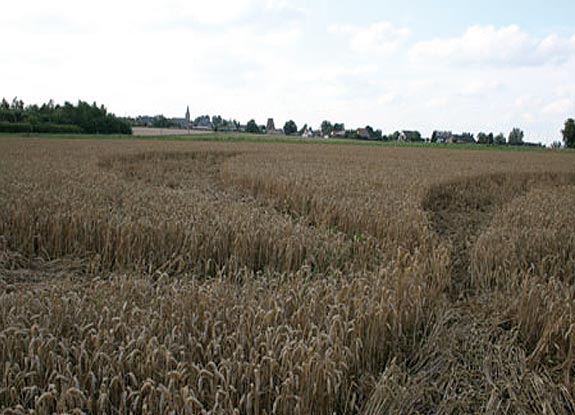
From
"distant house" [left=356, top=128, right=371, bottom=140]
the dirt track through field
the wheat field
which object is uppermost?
"distant house" [left=356, top=128, right=371, bottom=140]

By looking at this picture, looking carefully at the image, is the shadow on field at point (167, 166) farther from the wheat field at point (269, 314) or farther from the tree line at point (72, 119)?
the tree line at point (72, 119)

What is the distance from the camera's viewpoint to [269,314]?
10.5 ft

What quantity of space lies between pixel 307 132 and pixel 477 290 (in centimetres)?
12772

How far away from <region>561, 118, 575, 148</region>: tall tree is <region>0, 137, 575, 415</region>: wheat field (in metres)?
86.8

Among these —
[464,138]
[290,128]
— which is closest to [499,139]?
[464,138]

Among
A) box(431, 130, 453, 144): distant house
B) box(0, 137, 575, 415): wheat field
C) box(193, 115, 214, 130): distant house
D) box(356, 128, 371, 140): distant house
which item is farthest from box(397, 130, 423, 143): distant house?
box(0, 137, 575, 415): wheat field

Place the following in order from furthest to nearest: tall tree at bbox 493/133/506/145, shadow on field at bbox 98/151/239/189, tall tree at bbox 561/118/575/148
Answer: tall tree at bbox 493/133/506/145 → tall tree at bbox 561/118/575/148 → shadow on field at bbox 98/151/239/189

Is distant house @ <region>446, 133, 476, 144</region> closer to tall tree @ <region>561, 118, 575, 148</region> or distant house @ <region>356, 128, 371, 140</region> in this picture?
distant house @ <region>356, 128, 371, 140</region>

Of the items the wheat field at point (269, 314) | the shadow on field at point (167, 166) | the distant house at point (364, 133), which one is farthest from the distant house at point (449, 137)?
the wheat field at point (269, 314)

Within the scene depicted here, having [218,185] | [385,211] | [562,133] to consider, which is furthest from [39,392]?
→ [562,133]

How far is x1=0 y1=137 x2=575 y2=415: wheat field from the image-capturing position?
2574 mm

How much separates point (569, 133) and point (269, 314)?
3701 inches

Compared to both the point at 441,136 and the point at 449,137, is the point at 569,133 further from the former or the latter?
the point at 441,136

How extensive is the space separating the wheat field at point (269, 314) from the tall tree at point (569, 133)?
86.8m
